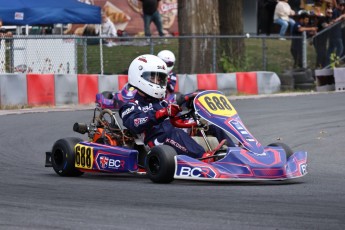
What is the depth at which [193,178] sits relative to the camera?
849 cm

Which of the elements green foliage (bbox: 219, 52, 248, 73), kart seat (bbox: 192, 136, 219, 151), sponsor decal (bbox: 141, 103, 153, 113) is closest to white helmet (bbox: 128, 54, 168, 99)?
sponsor decal (bbox: 141, 103, 153, 113)

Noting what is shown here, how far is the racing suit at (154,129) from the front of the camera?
29.2ft

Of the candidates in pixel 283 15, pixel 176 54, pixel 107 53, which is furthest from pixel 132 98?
pixel 283 15

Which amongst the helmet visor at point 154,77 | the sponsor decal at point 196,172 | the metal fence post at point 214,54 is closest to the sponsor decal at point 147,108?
the helmet visor at point 154,77

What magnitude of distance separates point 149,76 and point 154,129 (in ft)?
1.95

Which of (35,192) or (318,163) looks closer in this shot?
(35,192)

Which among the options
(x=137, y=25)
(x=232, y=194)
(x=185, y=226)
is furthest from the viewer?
(x=137, y=25)

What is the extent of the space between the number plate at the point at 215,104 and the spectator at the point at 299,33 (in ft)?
43.7

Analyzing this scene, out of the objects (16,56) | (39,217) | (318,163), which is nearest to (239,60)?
(16,56)

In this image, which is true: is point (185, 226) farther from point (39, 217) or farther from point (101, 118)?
point (101, 118)

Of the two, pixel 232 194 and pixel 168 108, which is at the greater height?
pixel 168 108

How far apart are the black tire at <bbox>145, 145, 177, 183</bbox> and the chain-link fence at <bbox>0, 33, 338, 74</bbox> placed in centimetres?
912

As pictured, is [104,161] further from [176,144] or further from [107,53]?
[107,53]

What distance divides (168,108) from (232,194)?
1.36 meters
